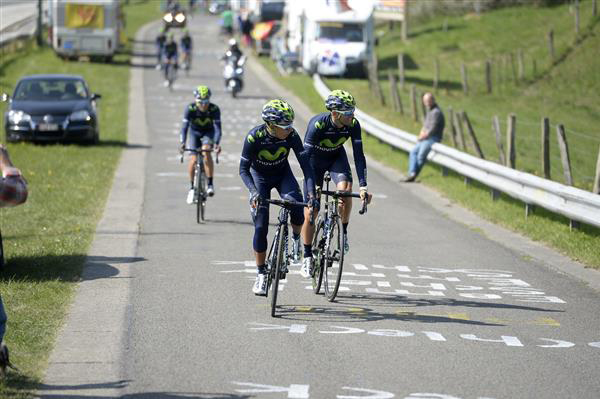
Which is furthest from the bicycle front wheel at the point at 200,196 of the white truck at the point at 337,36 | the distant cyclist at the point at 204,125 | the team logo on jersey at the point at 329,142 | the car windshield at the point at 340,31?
the car windshield at the point at 340,31

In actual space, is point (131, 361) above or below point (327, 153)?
below

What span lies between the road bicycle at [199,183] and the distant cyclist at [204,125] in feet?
0.24

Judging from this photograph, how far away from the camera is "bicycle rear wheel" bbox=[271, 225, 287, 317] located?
34.0 feet

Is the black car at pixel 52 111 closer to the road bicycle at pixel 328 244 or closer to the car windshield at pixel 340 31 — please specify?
the road bicycle at pixel 328 244

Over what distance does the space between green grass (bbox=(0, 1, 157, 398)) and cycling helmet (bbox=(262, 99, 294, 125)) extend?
238 centimetres

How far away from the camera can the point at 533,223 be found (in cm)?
1684

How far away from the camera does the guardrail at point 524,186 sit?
14594mm

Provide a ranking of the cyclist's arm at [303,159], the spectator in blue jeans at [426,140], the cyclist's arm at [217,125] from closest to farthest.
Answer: the cyclist's arm at [303,159] < the cyclist's arm at [217,125] < the spectator in blue jeans at [426,140]

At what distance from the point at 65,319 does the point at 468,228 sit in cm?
806

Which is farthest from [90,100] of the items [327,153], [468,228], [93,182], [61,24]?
[61,24]

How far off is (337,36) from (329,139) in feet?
118

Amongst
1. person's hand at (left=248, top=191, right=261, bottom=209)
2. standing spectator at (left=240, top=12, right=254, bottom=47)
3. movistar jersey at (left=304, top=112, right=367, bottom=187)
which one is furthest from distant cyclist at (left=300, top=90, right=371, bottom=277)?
standing spectator at (left=240, top=12, right=254, bottom=47)

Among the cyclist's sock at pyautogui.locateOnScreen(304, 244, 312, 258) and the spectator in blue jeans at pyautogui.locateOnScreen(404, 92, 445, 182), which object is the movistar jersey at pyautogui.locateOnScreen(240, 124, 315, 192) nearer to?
the cyclist's sock at pyautogui.locateOnScreen(304, 244, 312, 258)

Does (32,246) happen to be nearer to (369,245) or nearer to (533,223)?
(369,245)
